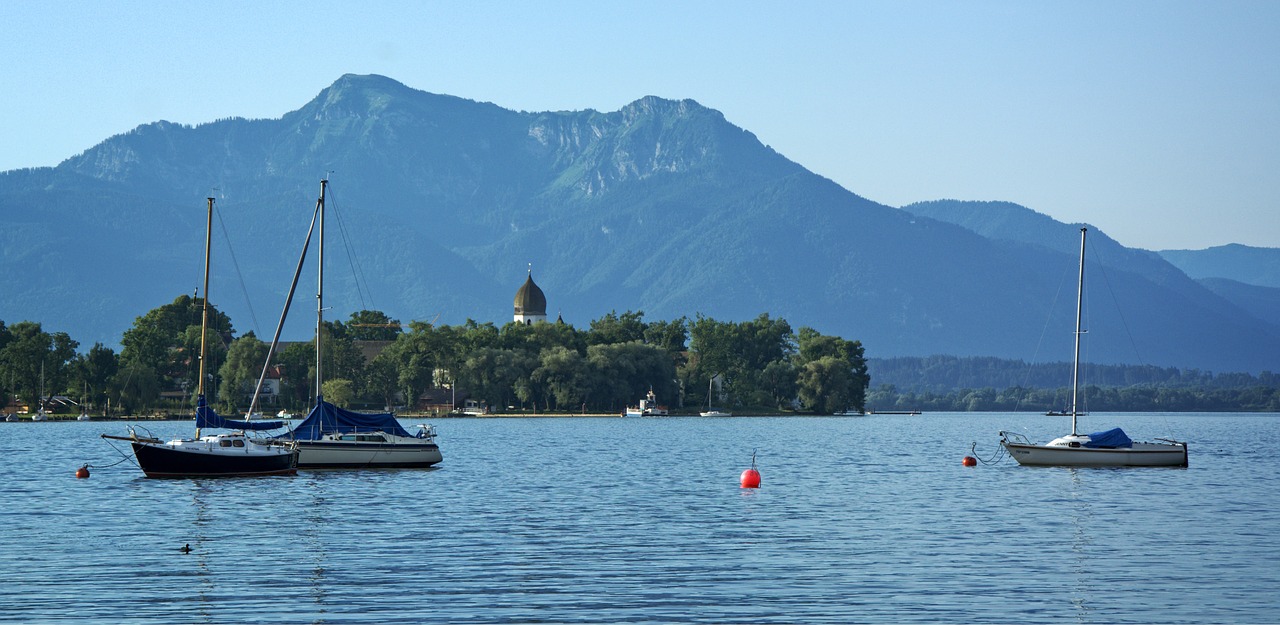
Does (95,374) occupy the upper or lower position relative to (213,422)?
upper

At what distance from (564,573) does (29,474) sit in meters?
51.2

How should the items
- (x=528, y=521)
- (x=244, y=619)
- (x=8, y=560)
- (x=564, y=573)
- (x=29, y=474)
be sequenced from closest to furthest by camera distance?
(x=244, y=619)
(x=564, y=573)
(x=8, y=560)
(x=528, y=521)
(x=29, y=474)

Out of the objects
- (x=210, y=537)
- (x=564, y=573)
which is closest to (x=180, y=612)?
(x=564, y=573)

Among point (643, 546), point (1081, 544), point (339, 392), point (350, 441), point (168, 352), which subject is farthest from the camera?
point (168, 352)

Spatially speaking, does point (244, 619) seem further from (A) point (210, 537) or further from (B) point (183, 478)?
(B) point (183, 478)

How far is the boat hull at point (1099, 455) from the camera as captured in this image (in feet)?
267

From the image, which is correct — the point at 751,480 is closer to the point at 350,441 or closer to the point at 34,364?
the point at 350,441

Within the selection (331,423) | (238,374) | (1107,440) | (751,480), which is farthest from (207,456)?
(238,374)

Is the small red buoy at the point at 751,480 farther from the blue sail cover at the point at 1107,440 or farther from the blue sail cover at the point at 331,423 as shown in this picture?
the blue sail cover at the point at 1107,440

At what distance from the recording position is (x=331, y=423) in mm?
76938

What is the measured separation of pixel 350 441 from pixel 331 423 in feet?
4.37

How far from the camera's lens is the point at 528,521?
51719 millimetres

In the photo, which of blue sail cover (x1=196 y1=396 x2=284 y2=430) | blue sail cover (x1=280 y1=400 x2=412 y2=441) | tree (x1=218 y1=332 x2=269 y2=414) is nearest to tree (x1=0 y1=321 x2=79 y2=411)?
tree (x1=218 y1=332 x2=269 y2=414)

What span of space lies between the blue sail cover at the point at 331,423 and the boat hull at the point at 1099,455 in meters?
34.3
